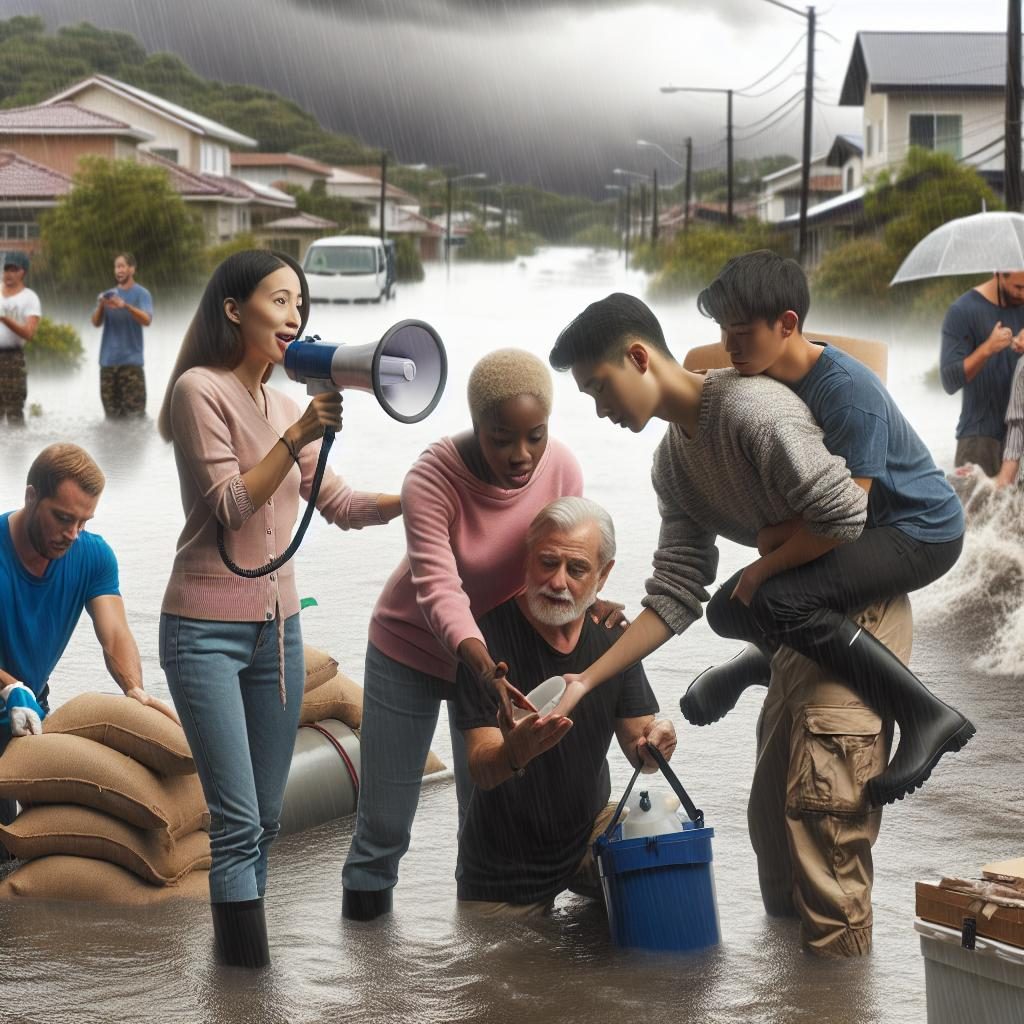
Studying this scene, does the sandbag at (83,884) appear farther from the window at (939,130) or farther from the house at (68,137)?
the house at (68,137)

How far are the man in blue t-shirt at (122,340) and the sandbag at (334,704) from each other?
9.85 metres

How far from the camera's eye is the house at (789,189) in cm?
3700

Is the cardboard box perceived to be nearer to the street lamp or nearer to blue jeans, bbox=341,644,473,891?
blue jeans, bbox=341,644,473,891

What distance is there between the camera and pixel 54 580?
4.84 metres

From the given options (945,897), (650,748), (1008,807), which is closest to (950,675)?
(1008,807)

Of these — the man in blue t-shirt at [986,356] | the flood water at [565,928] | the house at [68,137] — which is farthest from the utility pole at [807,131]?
the man in blue t-shirt at [986,356]

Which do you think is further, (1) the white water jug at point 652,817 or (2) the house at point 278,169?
(2) the house at point 278,169

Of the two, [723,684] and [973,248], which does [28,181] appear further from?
[723,684]

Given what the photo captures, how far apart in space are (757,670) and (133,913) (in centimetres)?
181

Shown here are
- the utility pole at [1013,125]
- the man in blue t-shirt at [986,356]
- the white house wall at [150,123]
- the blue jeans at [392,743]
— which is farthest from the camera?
the white house wall at [150,123]

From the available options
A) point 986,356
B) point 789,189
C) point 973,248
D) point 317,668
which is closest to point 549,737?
point 317,668

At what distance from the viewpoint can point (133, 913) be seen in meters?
4.62

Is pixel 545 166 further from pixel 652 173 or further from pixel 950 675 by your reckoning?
pixel 950 675

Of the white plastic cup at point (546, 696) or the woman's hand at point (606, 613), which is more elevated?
the woman's hand at point (606, 613)
